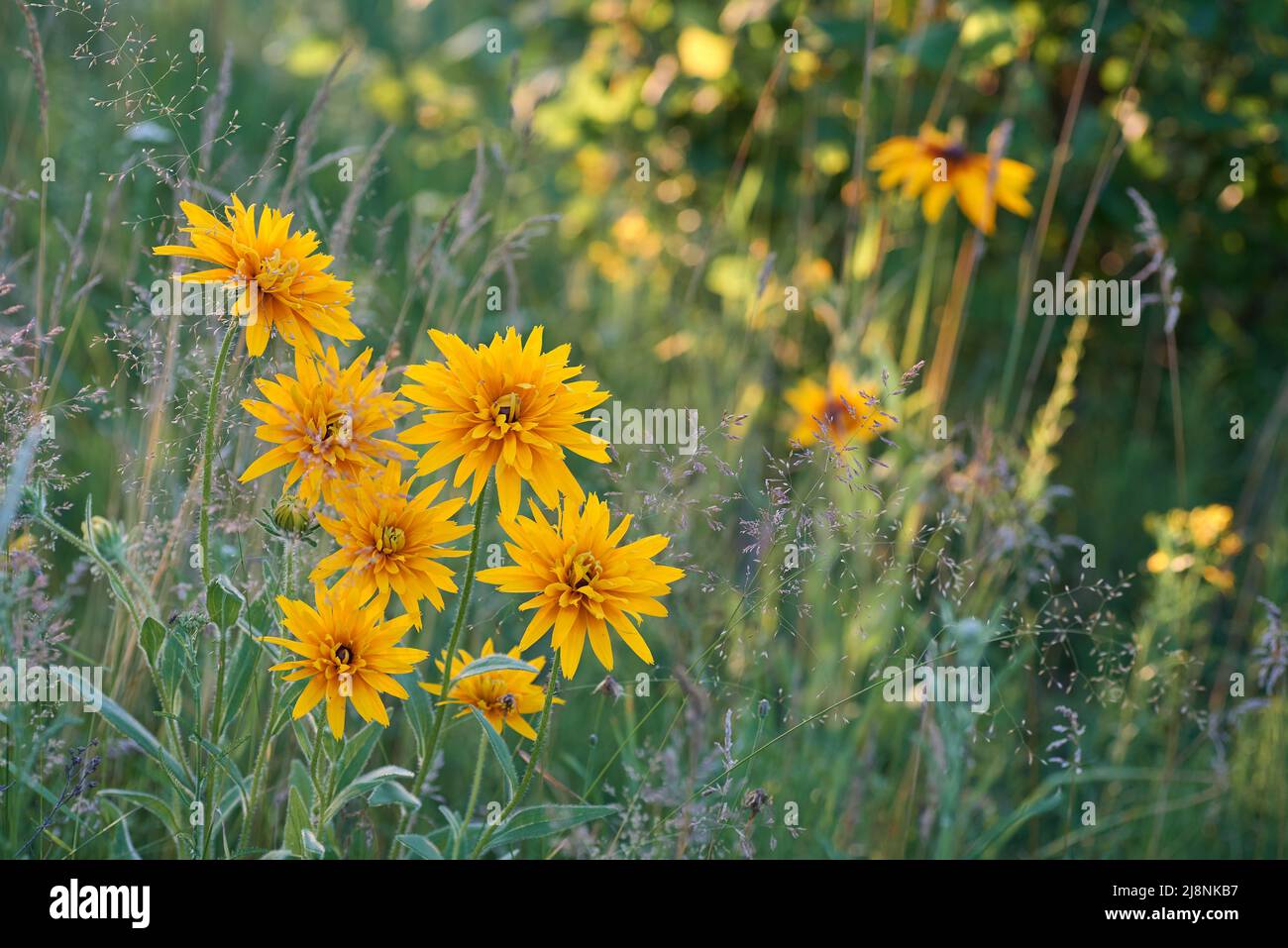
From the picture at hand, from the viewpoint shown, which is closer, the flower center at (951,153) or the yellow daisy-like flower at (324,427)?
the yellow daisy-like flower at (324,427)

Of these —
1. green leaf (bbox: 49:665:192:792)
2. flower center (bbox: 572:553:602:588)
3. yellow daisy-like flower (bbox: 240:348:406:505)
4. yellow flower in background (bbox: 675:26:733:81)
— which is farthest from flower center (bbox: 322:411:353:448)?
yellow flower in background (bbox: 675:26:733:81)

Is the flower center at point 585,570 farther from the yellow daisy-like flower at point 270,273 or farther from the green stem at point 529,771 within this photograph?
the yellow daisy-like flower at point 270,273

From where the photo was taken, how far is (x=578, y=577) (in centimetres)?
106

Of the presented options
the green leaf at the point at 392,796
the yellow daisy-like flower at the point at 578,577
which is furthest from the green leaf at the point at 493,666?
the green leaf at the point at 392,796

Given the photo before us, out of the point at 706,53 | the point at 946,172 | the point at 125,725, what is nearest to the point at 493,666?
the point at 125,725

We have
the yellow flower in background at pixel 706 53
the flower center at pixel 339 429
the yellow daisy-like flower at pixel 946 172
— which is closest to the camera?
the flower center at pixel 339 429

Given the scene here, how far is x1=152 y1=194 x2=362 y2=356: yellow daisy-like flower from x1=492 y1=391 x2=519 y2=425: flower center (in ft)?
0.49

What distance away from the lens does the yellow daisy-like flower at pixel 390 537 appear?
1.07m

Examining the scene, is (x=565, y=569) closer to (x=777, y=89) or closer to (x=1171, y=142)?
(x=777, y=89)

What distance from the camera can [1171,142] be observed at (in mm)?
2824

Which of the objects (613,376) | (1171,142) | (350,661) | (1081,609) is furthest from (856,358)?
(350,661)

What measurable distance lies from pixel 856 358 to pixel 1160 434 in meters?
1.06

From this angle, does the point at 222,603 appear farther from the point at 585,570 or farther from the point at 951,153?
the point at 951,153

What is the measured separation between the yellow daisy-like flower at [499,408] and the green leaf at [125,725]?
369 millimetres
